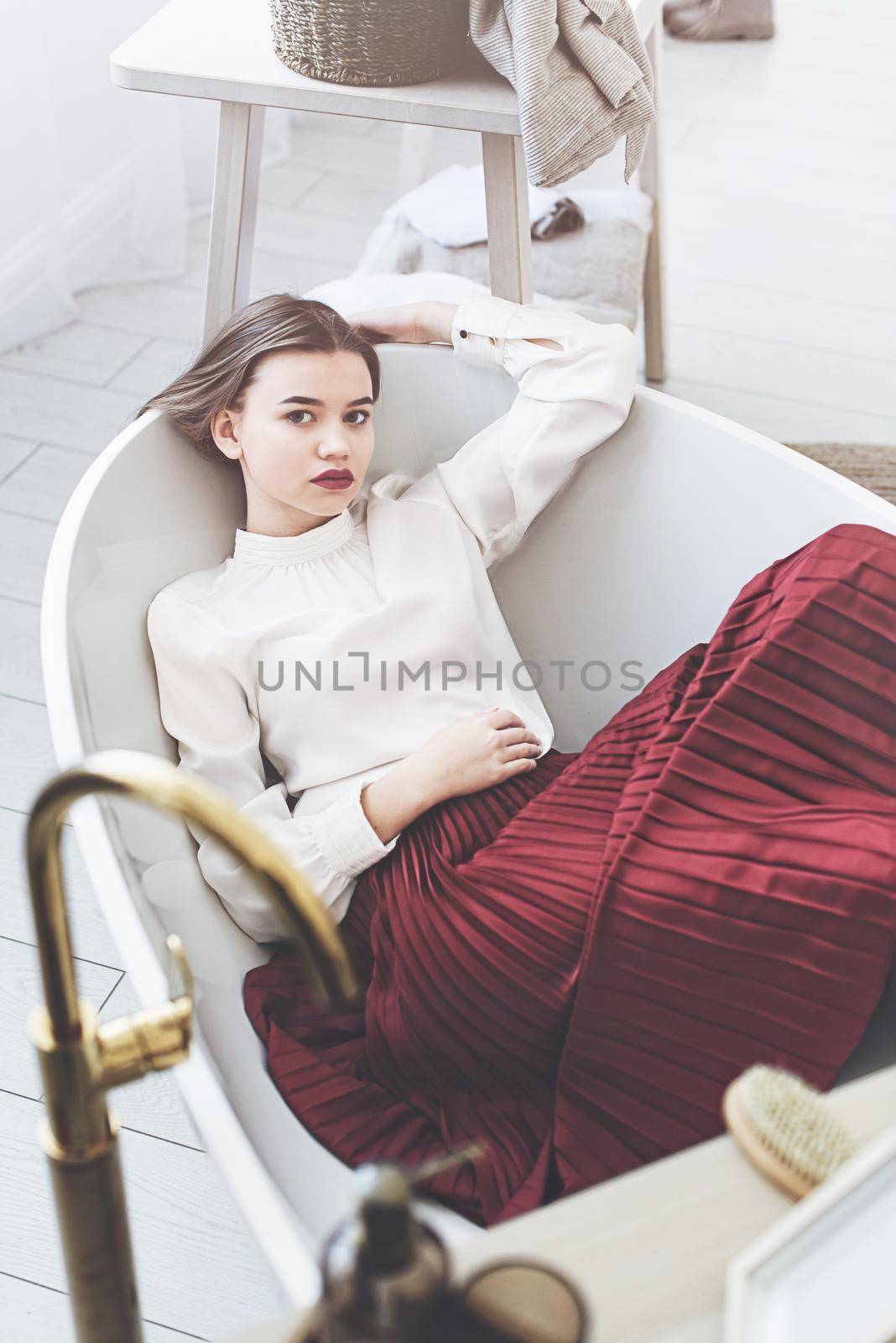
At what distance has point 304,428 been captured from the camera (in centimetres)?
133

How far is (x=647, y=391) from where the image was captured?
142 centimetres

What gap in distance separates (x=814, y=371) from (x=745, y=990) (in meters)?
1.86

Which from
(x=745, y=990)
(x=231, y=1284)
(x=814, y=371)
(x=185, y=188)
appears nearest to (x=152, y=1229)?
(x=231, y=1284)

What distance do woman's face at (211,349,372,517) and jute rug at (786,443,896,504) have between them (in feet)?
3.65

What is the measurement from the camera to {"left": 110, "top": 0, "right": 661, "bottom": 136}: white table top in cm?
140

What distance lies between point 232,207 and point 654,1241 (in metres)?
1.39

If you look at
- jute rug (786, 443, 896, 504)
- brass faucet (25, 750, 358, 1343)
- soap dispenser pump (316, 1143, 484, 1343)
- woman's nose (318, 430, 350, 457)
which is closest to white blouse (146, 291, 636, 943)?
woman's nose (318, 430, 350, 457)

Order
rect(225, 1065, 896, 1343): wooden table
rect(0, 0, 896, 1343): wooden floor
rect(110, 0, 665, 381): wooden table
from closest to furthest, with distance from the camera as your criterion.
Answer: rect(225, 1065, 896, 1343): wooden table, rect(0, 0, 896, 1343): wooden floor, rect(110, 0, 665, 381): wooden table

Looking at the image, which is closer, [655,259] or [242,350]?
[242,350]

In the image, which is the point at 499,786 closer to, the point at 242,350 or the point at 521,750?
the point at 521,750

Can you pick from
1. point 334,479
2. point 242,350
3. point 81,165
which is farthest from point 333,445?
point 81,165

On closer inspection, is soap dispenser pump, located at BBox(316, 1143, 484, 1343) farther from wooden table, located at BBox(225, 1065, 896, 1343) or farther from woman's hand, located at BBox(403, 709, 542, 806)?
woman's hand, located at BBox(403, 709, 542, 806)

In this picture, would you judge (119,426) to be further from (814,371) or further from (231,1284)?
(231,1284)

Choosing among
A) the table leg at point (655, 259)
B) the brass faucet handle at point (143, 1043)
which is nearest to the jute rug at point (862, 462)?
the table leg at point (655, 259)
